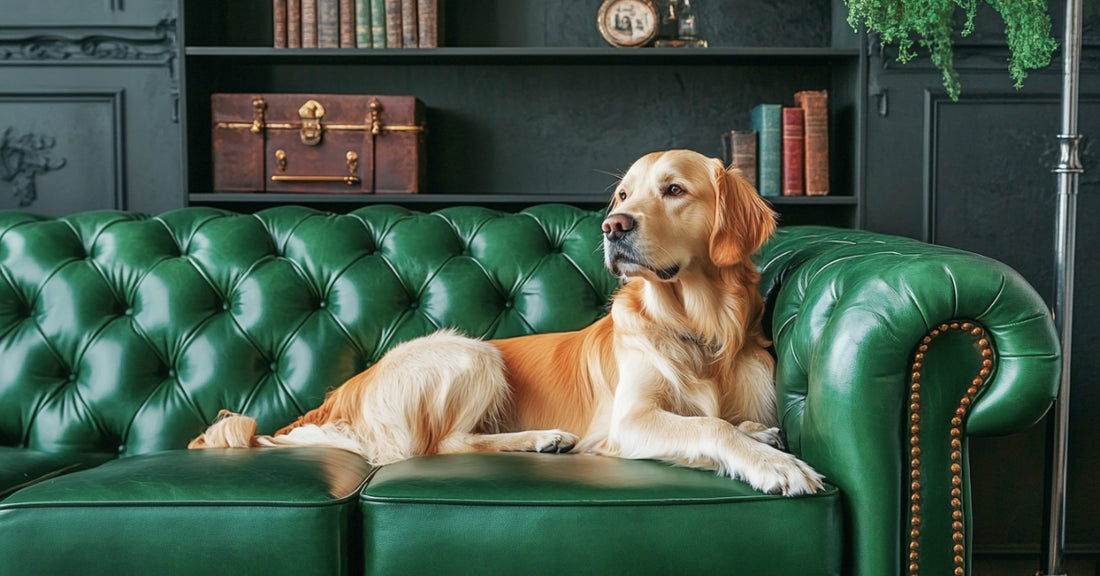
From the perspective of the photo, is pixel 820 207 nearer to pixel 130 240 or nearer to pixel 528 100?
pixel 528 100

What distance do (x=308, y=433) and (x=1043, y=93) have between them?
2139mm

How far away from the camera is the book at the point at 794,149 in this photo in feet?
8.64

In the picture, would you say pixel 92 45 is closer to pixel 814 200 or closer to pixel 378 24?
pixel 378 24

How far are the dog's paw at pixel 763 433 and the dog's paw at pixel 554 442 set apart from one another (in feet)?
1.10

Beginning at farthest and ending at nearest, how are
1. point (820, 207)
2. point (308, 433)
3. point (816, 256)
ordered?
point (820, 207), point (308, 433), point (816, 256)

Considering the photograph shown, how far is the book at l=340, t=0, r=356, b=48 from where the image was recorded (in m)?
2.69

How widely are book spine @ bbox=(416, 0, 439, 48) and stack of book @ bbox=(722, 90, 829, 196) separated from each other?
905 mm

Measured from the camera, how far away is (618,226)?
1715 millimetres

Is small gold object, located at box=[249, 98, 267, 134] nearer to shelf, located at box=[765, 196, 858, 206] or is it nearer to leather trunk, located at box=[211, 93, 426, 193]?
leather trunk, located at box=[211, 93, 426, 193]

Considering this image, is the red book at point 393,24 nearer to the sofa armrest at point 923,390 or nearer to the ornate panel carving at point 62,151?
the ornate panel carving at point 62,151

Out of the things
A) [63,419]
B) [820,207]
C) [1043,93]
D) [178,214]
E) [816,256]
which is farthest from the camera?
→ [820,207]

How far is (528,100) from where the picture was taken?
2.98 m

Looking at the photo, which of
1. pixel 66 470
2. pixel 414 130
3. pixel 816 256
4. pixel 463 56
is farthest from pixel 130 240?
pixel 816 256

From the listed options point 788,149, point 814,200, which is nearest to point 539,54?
point 788,149
